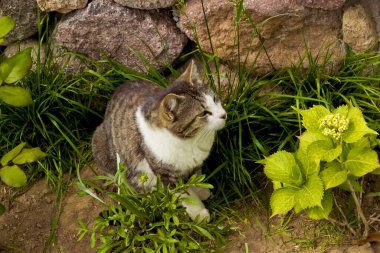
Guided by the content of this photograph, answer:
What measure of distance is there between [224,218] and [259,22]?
1215mm

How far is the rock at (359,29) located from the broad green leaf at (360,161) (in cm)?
92

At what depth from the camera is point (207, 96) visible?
2877 mm

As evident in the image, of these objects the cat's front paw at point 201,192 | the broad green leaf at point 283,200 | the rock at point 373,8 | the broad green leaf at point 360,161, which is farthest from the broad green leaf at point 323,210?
the rock at point 373,8

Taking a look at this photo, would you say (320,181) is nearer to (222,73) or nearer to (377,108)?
(377,108)

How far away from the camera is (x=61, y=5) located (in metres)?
3.42

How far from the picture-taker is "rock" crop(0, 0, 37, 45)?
3.47 meters

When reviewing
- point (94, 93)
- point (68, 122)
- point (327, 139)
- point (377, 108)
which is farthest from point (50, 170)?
point (377, 108)

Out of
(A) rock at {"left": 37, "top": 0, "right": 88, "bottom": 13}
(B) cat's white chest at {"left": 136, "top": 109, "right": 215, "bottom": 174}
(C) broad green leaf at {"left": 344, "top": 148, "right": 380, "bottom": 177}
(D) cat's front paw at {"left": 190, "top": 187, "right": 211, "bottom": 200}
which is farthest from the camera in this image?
(A) rock at {"left": 37, "top": 0, "right": 88, "bottom": 13}

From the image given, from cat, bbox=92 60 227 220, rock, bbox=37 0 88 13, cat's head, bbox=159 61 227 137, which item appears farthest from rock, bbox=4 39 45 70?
cat's head, bbox=159 61 227 137

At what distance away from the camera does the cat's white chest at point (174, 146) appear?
290 cm

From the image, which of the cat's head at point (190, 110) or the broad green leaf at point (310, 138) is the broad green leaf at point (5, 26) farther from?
the broad green leaf at point (310, 138)

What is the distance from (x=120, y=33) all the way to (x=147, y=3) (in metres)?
0.28

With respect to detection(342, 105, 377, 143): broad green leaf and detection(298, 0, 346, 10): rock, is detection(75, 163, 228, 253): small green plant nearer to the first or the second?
detection(342, 105, 377, 143): broad green leaf

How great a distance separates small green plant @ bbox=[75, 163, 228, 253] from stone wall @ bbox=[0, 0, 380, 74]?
959mm
